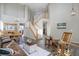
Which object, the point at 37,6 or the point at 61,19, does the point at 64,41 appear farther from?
the point at 37,6

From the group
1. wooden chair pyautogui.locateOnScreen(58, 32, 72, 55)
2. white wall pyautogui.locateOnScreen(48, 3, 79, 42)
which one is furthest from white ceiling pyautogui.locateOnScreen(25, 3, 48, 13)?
wooden chair pyautogui.locateOnScreen(58, 32, 72, 55)

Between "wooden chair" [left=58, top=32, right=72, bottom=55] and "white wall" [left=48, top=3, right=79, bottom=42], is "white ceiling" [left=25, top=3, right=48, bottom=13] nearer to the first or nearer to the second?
"white wall" [left=48, top=3, right=79, bottom=42]

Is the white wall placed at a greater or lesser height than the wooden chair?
greater

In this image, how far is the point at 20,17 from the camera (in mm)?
2059

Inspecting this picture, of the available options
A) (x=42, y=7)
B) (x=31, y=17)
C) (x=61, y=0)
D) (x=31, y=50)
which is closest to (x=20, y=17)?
(x=31, y=17)

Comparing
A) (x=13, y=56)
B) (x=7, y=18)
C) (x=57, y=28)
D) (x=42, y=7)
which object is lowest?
(x=13, y=56)

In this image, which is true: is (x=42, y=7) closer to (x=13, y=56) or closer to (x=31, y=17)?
(x=31, y=17)

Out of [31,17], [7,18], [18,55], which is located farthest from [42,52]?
[7,18]

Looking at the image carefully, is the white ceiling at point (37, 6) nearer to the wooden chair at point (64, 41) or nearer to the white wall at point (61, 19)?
the white wall at point (61, 19)

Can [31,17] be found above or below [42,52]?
above

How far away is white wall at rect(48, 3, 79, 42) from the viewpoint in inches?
81.3

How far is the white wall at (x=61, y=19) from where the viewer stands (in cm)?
206

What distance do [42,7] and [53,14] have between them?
6.8 inches

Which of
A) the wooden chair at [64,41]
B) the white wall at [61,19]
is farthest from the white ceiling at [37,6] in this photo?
the wooden chair at [64,41]
